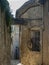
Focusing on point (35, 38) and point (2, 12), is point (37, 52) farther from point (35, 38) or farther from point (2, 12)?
point (2, 12)

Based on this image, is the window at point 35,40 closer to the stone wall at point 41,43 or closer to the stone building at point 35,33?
the stone building at point 35,33

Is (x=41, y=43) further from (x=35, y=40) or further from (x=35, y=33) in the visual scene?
(x=35, y=33)

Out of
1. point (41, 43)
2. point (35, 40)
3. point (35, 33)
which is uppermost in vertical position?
point (35, 33)

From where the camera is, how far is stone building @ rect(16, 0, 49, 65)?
53.5 ft

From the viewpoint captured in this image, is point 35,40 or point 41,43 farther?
point 35,40

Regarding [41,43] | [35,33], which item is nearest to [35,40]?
[35,33]

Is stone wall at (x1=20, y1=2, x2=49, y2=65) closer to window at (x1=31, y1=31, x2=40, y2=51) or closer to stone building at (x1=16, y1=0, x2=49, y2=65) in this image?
stone building at (x1=16, y1=0, x2=49, y2=65)

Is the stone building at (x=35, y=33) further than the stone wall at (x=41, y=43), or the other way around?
the stone building at (x=35, y=33)

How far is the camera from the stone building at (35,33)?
1631cm

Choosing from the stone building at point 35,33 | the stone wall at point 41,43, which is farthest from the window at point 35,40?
the stone wall at point 41,43

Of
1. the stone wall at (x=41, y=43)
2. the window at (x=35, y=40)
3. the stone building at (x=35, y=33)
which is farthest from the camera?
the window at (x=35, y=40)

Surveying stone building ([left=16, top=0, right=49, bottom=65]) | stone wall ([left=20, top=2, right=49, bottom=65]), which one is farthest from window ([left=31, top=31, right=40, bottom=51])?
stone wall ([left=20, top=2, right=49, bottom=65])

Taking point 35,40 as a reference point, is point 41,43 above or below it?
below

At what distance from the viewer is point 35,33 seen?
57.7 ft
